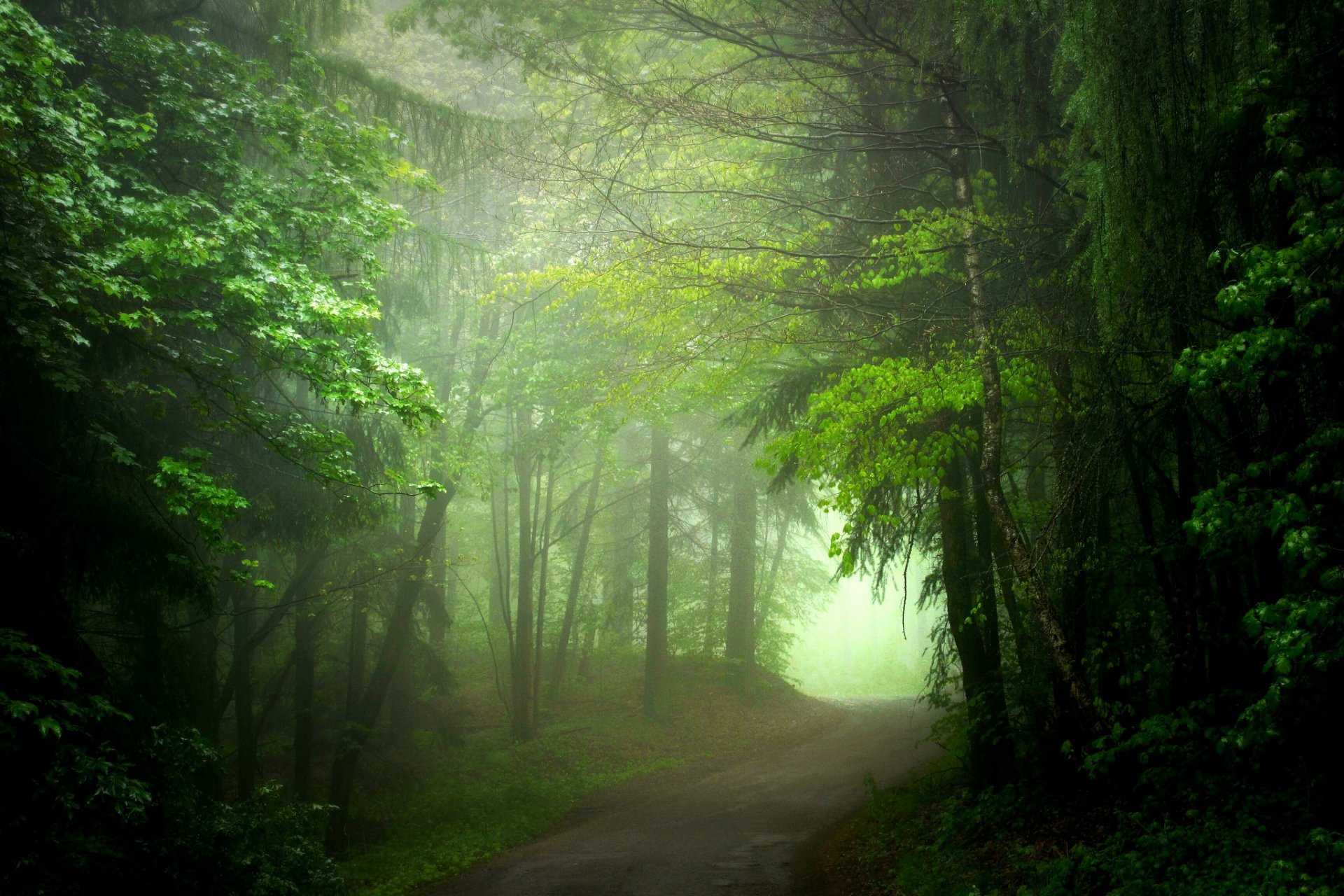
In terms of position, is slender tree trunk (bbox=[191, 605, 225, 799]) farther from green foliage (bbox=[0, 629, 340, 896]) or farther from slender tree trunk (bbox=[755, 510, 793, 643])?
slender tree trunk (bbox=[755, 510, 793, 643])

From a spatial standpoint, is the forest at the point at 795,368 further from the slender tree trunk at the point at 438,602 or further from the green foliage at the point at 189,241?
the slender tree trunk at the point at 438,602

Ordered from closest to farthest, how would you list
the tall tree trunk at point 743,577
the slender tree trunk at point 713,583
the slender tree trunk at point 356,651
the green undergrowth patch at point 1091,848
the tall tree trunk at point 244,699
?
the green undergrowth patch at point 1091,848 → the tall tree trunk at point 244,699 → the slender tree trunk at point 356,651 → the tall tree trunk at point 743,577 → the slender tree trunk at point 713,583

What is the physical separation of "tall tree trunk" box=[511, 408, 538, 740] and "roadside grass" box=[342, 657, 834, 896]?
2.06 ft

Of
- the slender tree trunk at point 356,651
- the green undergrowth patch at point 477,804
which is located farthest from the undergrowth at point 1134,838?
the slender tree trunk at point 356,651

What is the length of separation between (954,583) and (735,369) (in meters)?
3.59

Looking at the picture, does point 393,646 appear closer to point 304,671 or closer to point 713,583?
point 304,671

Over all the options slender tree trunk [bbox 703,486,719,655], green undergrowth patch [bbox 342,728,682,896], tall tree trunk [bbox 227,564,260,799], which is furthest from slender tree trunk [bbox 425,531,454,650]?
slender tree trunk [bbox 703,486,719,655]

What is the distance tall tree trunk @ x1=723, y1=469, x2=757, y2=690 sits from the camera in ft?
69.5

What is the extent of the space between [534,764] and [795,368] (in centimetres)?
959

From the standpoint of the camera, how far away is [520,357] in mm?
15664

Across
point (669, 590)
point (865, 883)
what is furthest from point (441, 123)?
point (669, 590)

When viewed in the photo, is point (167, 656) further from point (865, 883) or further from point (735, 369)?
point (865, 883)

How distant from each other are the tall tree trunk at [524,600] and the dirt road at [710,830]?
10.6 ft

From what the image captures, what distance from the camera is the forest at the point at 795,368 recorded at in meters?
4.84
